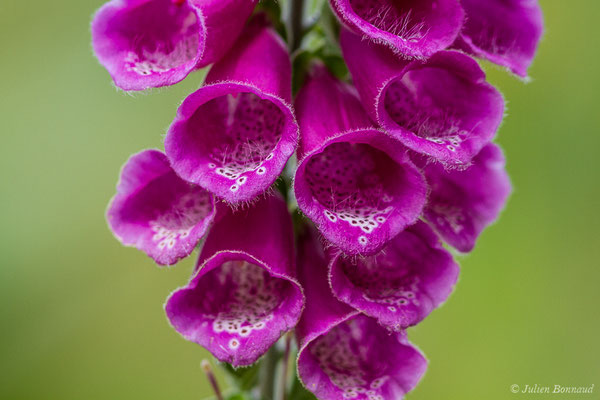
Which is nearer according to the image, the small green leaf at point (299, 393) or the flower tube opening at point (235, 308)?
the flower tube opening at point (235, 308)

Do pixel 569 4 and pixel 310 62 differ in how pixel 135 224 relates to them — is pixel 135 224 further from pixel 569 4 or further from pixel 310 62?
pixel 569 4

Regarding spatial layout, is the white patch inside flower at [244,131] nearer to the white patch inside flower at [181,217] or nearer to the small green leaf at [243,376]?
the white patch inside flower at [181,217]

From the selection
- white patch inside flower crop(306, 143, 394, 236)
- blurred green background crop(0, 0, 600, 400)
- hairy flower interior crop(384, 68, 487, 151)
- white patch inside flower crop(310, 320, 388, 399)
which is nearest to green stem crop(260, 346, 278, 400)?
white patch inside flower crop(310, 320, 388, 399)

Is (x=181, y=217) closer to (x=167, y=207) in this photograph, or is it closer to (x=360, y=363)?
(x=167, y=207)

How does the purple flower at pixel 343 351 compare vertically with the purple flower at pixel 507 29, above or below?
below

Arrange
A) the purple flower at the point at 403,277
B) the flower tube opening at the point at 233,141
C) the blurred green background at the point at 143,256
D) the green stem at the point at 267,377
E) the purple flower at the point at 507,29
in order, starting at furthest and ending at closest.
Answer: the blurred green background at the point at 143,256 < the green stem at the point at 267,377 < the purple flower at the point at 507,29 < the purple flower at the point at 403,277 < the flower tube opening at the point at 233,141

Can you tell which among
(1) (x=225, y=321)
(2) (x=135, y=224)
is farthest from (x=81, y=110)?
(1) (x=225, y=321)

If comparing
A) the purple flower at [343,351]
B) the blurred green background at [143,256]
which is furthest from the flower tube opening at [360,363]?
the blurred green background at [143,256]
